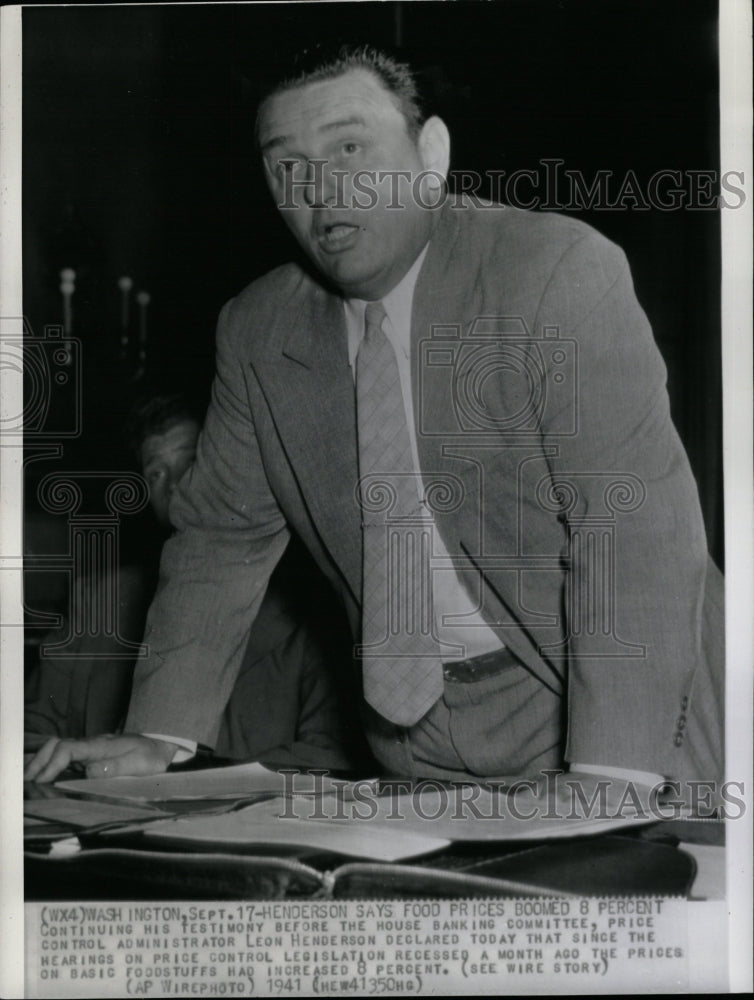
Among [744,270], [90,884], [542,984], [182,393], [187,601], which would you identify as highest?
[744,270]

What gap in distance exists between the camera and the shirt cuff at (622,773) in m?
1.29

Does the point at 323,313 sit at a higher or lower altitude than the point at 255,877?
higher

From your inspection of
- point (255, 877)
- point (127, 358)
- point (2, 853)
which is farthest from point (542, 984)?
point (127, 358)

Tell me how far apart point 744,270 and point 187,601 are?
2.40 feet

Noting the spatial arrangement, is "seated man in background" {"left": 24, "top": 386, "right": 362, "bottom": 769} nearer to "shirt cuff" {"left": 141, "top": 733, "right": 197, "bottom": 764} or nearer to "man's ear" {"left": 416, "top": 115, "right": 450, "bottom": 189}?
"shirt cuff" {"left": 141, "top": 733, "right": 197, "bottom": 764}

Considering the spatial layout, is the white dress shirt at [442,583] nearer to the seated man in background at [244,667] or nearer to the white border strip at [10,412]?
the seated man in background at [244,667]

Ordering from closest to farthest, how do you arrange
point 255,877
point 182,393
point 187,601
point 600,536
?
point 255,877 < point 600,536 < point 187,601 < point 182,393

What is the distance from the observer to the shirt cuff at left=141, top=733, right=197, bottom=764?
144cm

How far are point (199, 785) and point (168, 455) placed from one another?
453mm

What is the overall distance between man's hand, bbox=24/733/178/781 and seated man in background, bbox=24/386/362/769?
0.20 ft

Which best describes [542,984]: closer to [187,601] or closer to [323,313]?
[187,601]

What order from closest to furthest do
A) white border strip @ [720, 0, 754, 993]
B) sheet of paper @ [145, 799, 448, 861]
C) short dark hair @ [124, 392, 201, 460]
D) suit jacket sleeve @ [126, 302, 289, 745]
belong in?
sheet of paper @ [145, 799, 448, 861], white border strip @ [720, 0, 754, 993], suit jacket sleeve @ [126, 302, 289, 745], short dark hair @ [124, 392, 201, 460]

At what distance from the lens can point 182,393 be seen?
62.9 inches

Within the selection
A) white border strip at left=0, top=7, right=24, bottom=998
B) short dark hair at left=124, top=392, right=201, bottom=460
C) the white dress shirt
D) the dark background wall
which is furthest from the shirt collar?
white border strip at left=0, top=7, right=24, bottom=998
